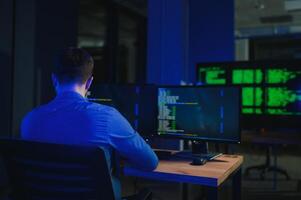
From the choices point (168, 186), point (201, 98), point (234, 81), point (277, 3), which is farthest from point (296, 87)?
point (277, 3)

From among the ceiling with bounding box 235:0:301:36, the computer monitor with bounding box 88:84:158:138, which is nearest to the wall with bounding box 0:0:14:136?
the computer monitor with bounding box 88:84:158:138

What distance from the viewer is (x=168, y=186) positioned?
4004 millimetres

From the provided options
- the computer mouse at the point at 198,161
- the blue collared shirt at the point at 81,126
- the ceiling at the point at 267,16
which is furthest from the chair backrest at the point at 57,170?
the ceiling at the point at 267,16

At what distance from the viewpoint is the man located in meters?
1.37

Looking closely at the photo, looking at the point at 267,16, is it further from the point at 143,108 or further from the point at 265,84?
the point at 143,108

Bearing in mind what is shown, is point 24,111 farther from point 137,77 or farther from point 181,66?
point 137,77

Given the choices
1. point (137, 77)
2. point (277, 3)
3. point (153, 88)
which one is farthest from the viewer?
point (137, 77)

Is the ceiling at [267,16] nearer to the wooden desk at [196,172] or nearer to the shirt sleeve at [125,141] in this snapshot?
the wooden desk at [196,172]

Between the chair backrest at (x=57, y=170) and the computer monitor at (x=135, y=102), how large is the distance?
1.14 metres

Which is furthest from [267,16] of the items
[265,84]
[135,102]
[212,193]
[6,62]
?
[212,193]

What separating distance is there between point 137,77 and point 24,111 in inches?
191

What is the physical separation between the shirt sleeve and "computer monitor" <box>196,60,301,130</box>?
269cm

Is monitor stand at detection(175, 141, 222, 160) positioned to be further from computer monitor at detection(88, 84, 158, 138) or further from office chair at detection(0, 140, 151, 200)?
office chair at detection(0, 140, 151, 200)

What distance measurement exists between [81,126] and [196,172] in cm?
75
